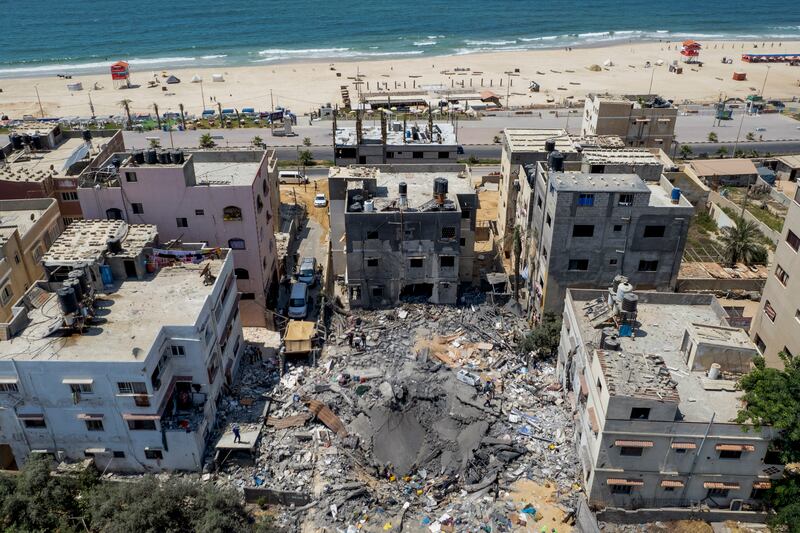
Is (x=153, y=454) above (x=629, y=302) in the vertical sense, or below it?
below

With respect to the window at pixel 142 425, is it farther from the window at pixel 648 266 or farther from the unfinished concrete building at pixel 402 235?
the window at pixel 648 266

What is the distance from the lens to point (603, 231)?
45.7m

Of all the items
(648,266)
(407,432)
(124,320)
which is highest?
(124,320)

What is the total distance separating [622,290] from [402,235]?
1844 cm

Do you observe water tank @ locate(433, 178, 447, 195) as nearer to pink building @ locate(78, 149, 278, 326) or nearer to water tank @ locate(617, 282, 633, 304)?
pink building @ locate(78, 149, 278, 326)

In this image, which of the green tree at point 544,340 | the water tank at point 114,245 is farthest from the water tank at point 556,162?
the water tank at point 114,245

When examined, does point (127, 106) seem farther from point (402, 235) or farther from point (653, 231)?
point (653, 231)

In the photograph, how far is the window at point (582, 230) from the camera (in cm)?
4562

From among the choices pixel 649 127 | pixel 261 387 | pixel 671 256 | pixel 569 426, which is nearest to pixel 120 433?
pixel 261 387

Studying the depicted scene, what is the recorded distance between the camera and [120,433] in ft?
120

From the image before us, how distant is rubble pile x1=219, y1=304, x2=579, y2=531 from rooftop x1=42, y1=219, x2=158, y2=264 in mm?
12263

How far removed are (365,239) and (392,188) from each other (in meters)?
7.72

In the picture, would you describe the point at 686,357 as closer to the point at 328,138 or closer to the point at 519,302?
the point at 519,302

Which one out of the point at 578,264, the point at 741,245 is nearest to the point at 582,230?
the point at 578,264
